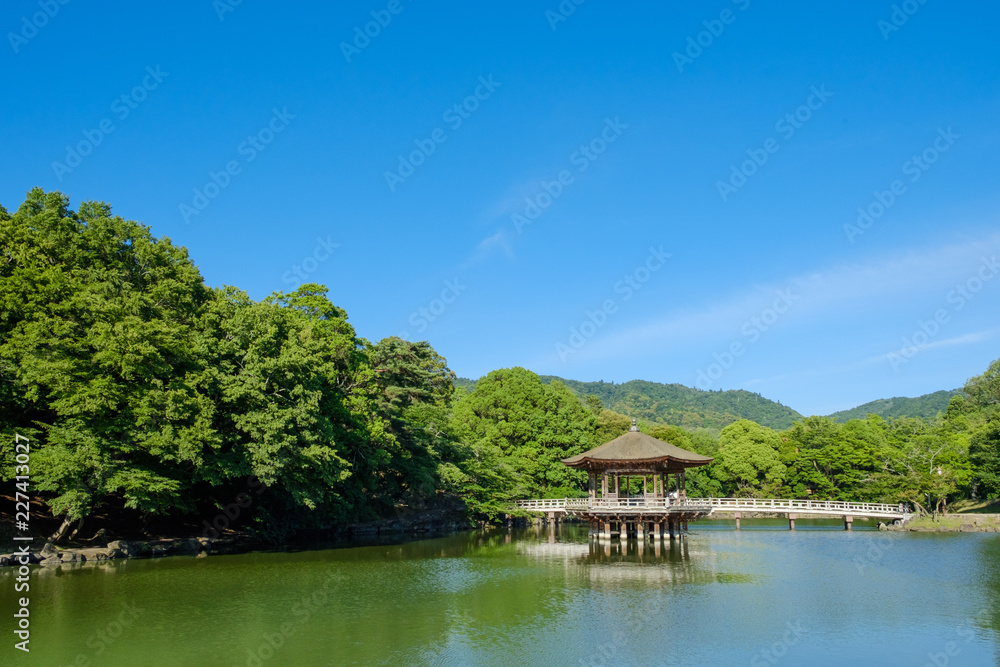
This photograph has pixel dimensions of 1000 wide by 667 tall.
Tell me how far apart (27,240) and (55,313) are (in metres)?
2.66

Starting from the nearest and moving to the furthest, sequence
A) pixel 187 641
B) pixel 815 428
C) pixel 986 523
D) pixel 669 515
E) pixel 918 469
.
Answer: pixel 187 641 → pixel 669 515 → pixel 986 523 → pixel 918 469 → pixel 815 428

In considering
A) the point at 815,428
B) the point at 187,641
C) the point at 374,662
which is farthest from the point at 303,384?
the point at 815,428

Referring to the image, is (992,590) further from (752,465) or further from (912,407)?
(912,407)

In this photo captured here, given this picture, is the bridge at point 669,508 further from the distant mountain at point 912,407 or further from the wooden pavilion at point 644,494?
the distant mountain at point 912,407

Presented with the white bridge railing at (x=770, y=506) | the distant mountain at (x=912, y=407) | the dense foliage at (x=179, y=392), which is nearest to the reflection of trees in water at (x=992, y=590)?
the white bridge railing at (x=770, y=506)

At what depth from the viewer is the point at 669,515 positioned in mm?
30031

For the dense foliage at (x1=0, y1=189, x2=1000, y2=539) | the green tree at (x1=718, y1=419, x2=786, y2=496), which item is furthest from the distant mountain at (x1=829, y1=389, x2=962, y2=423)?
the dense foliage at (x1=0, y1=189, x2=1000, y2=539)

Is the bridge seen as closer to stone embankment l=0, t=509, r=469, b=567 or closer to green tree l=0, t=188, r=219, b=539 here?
stone embankment l=0, t=509, r=469, b=567

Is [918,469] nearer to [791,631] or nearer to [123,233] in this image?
[791,631]

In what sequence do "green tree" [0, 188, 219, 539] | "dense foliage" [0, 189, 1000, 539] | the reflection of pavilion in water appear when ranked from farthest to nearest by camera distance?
the reflection of pavilion in water
"dense foliage" [0, 189, 1000, 539]
"green tree" [0, 188, 219, 539]

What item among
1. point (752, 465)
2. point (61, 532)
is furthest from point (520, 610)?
point (752, 465)

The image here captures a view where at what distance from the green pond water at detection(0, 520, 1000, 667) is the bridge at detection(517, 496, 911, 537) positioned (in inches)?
159

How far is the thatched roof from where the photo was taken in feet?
96.7

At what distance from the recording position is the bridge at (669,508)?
2933cm
